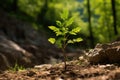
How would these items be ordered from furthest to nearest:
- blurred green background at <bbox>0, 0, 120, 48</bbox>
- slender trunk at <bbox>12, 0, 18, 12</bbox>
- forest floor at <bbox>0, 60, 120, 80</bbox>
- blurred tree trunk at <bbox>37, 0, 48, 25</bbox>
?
1. blurred tree trunk at <bbox>37, 0, 48, 25</bbox>
2. slender trunk at <bbox>12, 0, 18, 12</bbox>
3. blurred green background at <bbox>0, 0, 120, 48</bbox>
4. forest floor at <bbox>0, 60, 120, 80</bbox>

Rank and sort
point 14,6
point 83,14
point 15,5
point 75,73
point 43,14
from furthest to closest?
point 43,14 < point 83,14 < point 15,5 < point 14,6 < point 75,73

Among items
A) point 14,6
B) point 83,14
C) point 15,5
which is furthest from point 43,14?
point 14,6

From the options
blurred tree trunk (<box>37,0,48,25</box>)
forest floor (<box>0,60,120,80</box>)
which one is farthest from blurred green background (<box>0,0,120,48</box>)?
forest floor (<box>0,60,120,80</box>)

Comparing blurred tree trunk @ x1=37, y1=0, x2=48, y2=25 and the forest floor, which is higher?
blurred tree trunk @ x1=37, y1=0, x2=48, y2=25

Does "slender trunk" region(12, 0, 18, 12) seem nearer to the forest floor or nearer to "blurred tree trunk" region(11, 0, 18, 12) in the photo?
"blurred tree trunk" region(11, 0, 18, 12)

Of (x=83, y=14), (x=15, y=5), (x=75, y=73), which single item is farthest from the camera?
(x=83, y=14)

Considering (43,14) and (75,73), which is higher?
(43,14)

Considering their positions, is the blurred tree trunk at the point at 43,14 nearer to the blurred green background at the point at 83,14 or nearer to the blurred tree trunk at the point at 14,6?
the blurred green background at the point at 83,14

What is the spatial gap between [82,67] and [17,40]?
27.1 meters

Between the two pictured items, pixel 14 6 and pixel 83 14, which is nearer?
pixel 14 6

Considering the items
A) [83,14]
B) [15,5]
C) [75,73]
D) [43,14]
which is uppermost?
[43,14]

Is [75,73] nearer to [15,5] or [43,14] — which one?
[15,5]

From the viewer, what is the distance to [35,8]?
5334 centimetres

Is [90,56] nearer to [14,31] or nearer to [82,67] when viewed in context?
[82,67]
